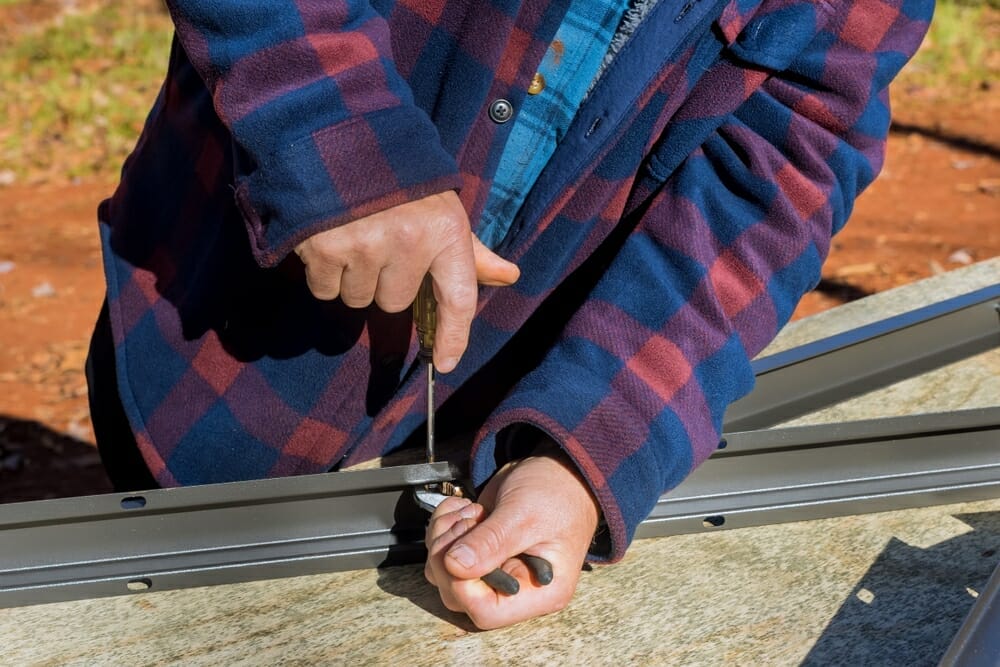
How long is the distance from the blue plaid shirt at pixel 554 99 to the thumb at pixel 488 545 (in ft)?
1.44

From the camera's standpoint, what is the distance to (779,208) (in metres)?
1.44

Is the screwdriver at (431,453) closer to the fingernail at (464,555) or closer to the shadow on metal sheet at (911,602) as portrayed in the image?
the fingernail at (464,555)

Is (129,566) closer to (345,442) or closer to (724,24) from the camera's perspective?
(345,442)

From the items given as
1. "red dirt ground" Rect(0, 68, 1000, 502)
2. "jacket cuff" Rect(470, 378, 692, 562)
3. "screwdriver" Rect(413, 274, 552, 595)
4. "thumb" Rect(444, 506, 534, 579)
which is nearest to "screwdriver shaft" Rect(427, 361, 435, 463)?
"screwdriver" Rect(413, 274, 552, 595)

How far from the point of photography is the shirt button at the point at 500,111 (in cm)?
131

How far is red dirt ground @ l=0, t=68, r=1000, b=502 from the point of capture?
3.34 metres

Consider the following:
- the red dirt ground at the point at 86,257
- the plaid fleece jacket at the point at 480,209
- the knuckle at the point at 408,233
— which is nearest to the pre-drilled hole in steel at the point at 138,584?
the plaid fleece jacket at the point at 480,209

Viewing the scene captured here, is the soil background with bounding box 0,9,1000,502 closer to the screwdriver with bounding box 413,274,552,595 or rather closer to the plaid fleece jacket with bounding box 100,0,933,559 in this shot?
the plaid fleece jacket with bounding box 100,0,933,559

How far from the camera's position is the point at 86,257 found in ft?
14.2

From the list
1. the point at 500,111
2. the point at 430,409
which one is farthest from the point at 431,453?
the point at 500,111

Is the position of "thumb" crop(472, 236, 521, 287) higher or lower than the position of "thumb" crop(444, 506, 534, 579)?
higher

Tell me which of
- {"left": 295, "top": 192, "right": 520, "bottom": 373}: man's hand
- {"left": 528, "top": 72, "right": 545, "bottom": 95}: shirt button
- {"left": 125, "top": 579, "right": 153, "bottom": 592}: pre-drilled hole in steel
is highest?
{"left": 528, "top": 72, "right": 545, "bottom": 95}: shirt button

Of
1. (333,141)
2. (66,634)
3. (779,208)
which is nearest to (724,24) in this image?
(779,208)

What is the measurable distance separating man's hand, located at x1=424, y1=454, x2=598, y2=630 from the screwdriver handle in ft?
0.62
